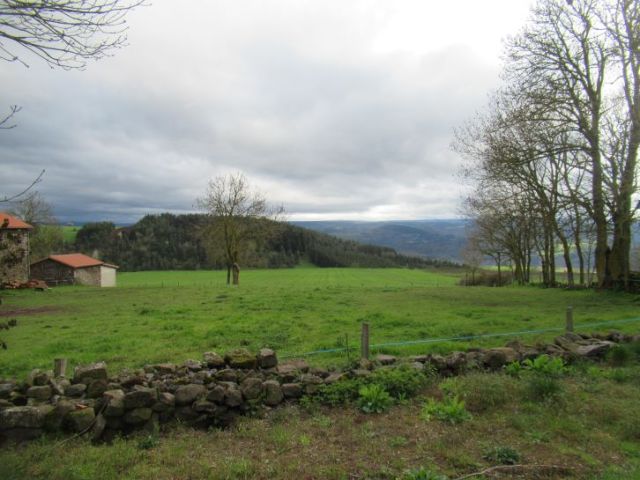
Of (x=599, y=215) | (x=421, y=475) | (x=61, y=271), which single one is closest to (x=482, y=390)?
(x=421, y=475)

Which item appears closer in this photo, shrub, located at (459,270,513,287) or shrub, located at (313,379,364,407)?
shrub, located at (313,379,364,407)

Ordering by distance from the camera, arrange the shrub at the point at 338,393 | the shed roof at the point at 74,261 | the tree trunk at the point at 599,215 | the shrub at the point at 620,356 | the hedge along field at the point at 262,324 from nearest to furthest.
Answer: the shrub at the point at 338,393 < the shrub at the point at 620,356 < the hedge along field at the point at 262,324 < the tree trunk at the point at 599,215 < the shed roof at the point at 74,261

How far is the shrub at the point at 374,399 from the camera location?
6.30 metres

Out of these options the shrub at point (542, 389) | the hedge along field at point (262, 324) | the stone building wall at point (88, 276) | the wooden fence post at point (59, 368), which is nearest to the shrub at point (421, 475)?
the shrub at point (542, 389)

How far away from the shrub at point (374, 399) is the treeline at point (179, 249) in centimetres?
7534

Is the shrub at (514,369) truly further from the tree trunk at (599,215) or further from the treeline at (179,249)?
the treeline at (179,249)

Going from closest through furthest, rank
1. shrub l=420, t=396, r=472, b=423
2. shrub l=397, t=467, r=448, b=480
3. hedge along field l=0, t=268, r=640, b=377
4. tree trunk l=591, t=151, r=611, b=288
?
shrub l=397, t=467, r=448, b=480, shrub l=420, t=396, r=472, b=423, hedge along field l=0, t=268, r=640, b=377, tree trunk l=591, t=151, r=611, b=288

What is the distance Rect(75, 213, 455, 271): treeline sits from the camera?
9300 cm

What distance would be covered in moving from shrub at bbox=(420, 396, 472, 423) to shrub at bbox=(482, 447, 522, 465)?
2.86 ft

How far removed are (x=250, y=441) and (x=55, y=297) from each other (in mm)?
28195

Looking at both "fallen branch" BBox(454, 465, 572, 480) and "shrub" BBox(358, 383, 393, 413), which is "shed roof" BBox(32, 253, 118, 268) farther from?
"fallen branch" BBox(454, 465, 572, 480)

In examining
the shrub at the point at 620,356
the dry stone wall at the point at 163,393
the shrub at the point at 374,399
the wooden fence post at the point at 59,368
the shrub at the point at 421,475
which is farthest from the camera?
the shrub at the point at 620,356

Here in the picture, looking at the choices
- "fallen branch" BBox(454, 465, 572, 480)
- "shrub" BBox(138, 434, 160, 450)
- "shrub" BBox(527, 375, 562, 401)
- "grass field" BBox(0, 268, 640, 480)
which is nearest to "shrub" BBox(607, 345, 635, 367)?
"grass field" BBox(0, 268, 640, 480)

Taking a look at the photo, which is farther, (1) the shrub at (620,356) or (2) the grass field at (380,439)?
(1) the shrub at (620,356)
